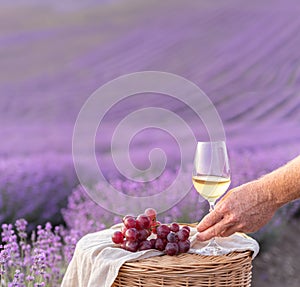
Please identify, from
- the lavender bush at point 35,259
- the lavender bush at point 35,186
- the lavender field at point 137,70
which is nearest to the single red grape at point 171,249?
the lavender bush at point 35,259

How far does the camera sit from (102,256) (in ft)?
5.27

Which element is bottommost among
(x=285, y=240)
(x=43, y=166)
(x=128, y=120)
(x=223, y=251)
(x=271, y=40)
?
(x=285, y=240)

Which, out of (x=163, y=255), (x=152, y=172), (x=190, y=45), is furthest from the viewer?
(x=190, y=45)

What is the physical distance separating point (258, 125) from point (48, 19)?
1.54 m

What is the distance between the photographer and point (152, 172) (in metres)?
3.65

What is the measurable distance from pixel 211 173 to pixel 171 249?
8.8 inches

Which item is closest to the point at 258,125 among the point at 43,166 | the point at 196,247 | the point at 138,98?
the point at 138,98

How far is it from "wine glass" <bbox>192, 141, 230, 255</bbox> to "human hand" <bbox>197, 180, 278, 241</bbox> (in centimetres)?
4

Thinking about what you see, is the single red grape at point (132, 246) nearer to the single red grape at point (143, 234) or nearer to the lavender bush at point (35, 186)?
the single red grape at point (143, 234)

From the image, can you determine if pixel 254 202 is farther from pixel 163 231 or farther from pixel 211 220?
pixel 163 231

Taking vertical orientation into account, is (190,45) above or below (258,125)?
above

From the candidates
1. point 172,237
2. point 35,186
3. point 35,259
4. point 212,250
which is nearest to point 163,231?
point 172,237

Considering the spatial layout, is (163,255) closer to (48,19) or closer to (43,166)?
(43,166)

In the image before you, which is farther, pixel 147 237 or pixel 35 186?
pixel 35 186
